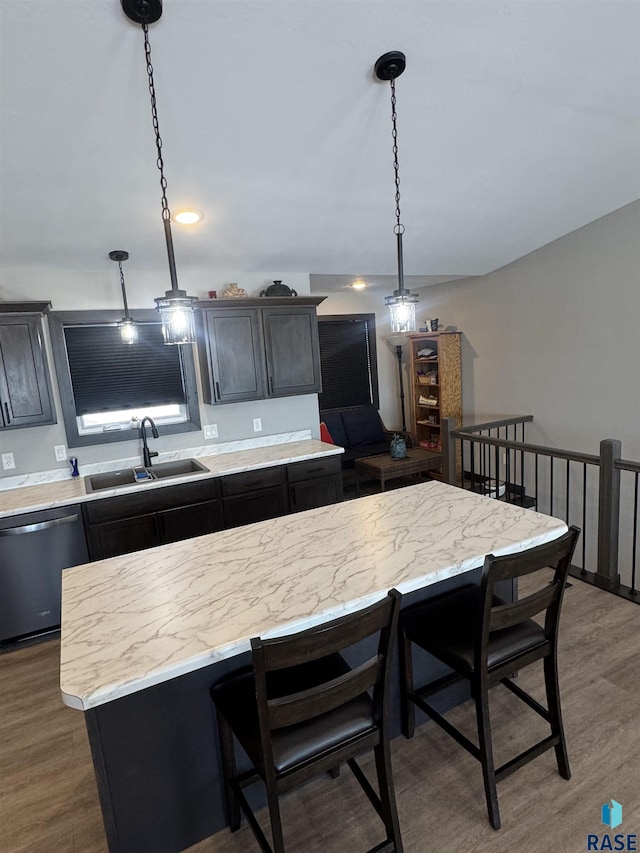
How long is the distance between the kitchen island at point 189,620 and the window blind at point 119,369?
2.06 metres

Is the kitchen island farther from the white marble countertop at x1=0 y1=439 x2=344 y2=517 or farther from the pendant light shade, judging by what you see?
the white marble countertop at x1=0 y1=439 x2=344 y2=517

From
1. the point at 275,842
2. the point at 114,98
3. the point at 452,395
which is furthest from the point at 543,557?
the point at 452,395

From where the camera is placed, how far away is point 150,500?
3197 millimetres

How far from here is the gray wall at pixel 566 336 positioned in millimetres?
3988

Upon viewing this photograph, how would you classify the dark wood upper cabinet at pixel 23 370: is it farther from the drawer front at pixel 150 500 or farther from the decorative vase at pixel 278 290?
the decorative vase at pixel 278 290

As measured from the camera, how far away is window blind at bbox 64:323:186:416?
354cm

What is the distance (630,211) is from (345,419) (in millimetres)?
3598

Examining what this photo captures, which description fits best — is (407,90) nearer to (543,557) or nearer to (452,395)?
(543,557)

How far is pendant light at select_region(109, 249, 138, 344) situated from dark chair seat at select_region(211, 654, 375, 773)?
257 centimetres

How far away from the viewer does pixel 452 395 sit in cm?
579

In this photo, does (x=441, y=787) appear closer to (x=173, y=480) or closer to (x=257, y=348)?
(x=173, y=480)

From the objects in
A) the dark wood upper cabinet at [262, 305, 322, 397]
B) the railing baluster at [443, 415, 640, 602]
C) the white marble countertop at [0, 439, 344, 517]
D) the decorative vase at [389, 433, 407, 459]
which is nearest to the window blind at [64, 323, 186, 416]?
the white marble countertop at [0, 439, 344, 517]

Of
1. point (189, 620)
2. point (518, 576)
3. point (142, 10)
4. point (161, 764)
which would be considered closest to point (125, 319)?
point (142, 10)

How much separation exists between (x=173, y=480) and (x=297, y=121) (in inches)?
89.7
